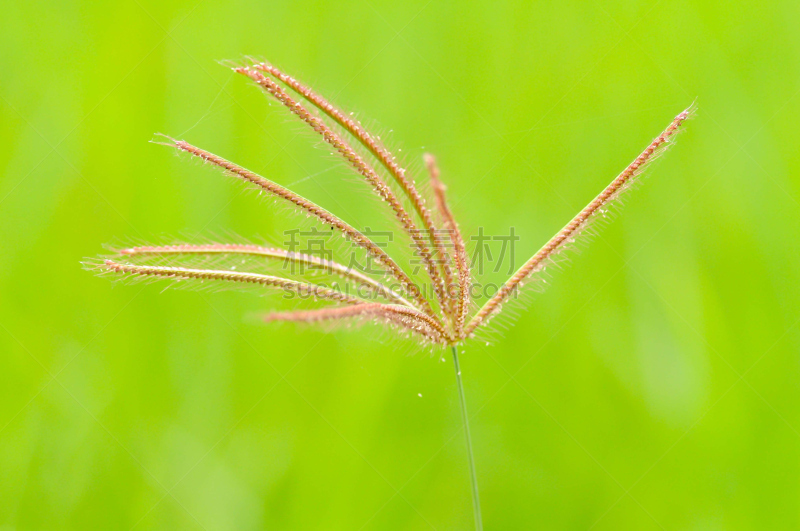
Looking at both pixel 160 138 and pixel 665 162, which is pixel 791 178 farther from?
pixel 160 138

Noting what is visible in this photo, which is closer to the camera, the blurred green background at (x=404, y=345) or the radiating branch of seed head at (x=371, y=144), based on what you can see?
the radiating branch of seed head at (x=371, y=144)

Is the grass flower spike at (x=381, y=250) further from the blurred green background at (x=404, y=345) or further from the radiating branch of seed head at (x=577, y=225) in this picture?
the blurred green background at (x=404, y=345)

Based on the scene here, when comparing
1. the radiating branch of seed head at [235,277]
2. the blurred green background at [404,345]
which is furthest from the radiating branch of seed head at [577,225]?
the blurred green background at [404,345]

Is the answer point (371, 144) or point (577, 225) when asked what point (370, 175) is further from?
point (577, 225)

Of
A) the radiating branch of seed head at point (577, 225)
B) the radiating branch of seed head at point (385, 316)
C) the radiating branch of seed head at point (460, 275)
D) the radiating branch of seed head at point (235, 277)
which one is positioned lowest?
the radiating branch of seed head at point (235, 277)

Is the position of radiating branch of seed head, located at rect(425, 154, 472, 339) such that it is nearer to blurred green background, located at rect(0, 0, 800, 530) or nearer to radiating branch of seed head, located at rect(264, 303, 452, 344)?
radiating branch of seed head, located at rect(264, 303, 452, 344)

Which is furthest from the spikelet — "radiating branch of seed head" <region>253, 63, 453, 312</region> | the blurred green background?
the blurred green background

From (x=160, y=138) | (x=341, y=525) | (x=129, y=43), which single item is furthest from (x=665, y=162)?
(x=129, y=43)
